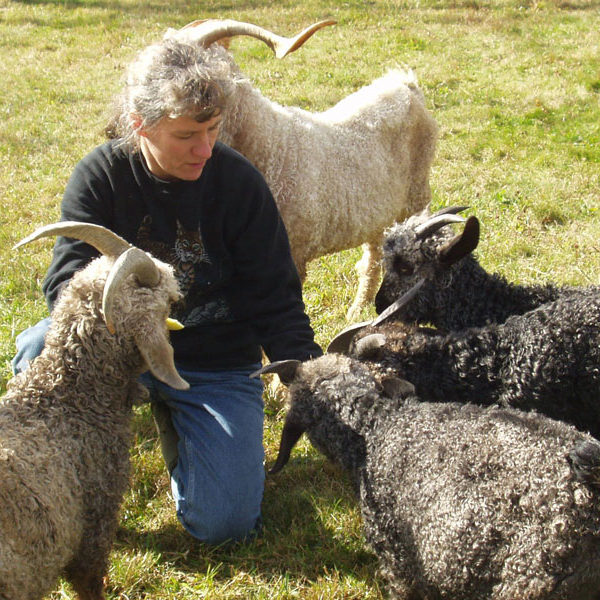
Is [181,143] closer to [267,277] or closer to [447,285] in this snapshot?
[267,277]

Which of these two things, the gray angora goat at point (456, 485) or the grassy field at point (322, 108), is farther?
the grassy field at point (322, 108)

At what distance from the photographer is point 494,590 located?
2.55 m

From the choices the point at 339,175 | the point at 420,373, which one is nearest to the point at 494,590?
the point at 420,373

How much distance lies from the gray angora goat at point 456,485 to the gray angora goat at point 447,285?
3.70 feet

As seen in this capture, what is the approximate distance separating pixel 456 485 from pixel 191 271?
167 centimetres

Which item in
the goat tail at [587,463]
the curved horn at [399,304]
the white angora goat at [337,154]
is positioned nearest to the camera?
the goat tail at [587,463]

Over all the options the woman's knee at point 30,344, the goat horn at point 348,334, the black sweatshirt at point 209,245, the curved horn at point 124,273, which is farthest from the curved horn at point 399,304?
the woman's knee at point 30,344

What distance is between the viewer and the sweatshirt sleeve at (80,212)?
3.32 meters

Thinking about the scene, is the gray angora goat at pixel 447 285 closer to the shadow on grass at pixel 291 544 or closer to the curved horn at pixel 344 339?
the curved horn at pixel 344 339

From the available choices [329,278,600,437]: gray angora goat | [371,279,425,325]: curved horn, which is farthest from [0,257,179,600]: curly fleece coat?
[371,279,425,325]: curved horn

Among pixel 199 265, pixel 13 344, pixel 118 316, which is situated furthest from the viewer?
pixel 13 344

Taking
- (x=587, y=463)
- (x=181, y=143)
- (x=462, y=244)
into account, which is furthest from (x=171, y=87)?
(x=587, y=463)

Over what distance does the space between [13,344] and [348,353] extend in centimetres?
250

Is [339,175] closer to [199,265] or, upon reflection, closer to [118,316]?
[199,265]
